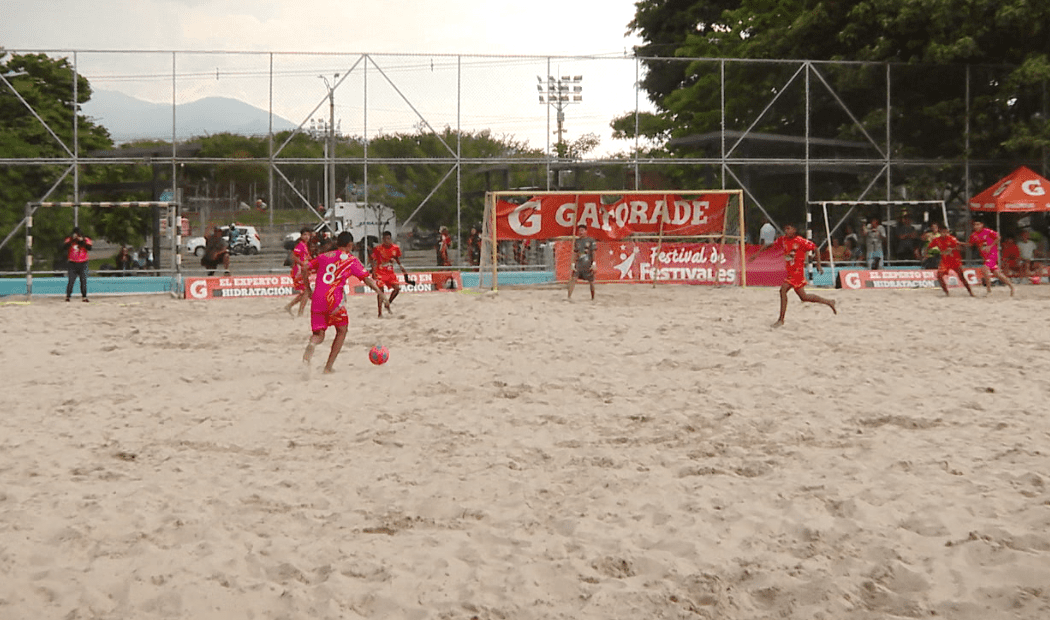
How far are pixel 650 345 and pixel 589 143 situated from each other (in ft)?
46.9

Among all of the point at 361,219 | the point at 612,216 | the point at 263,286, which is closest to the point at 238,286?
the point at 263,286

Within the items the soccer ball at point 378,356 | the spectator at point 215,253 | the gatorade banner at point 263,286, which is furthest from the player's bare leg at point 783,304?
the spectator at point 215,253

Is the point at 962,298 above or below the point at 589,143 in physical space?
below

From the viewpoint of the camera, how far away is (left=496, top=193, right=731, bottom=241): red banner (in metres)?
20.7

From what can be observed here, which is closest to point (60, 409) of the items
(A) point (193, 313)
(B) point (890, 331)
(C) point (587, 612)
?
(C) point (587, 612)

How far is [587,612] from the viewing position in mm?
4406

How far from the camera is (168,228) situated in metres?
22.2

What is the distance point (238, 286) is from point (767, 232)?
41.4 ft

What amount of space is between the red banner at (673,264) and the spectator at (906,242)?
15.7 ft

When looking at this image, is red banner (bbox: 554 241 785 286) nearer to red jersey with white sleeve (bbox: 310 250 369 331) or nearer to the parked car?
the parked car

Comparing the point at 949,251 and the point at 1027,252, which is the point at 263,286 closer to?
the point at 949,251

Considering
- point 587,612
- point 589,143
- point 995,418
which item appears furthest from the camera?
point 589,143

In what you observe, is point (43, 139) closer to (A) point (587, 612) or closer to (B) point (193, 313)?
(B) point (193, 313)

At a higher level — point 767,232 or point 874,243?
point 767,232
